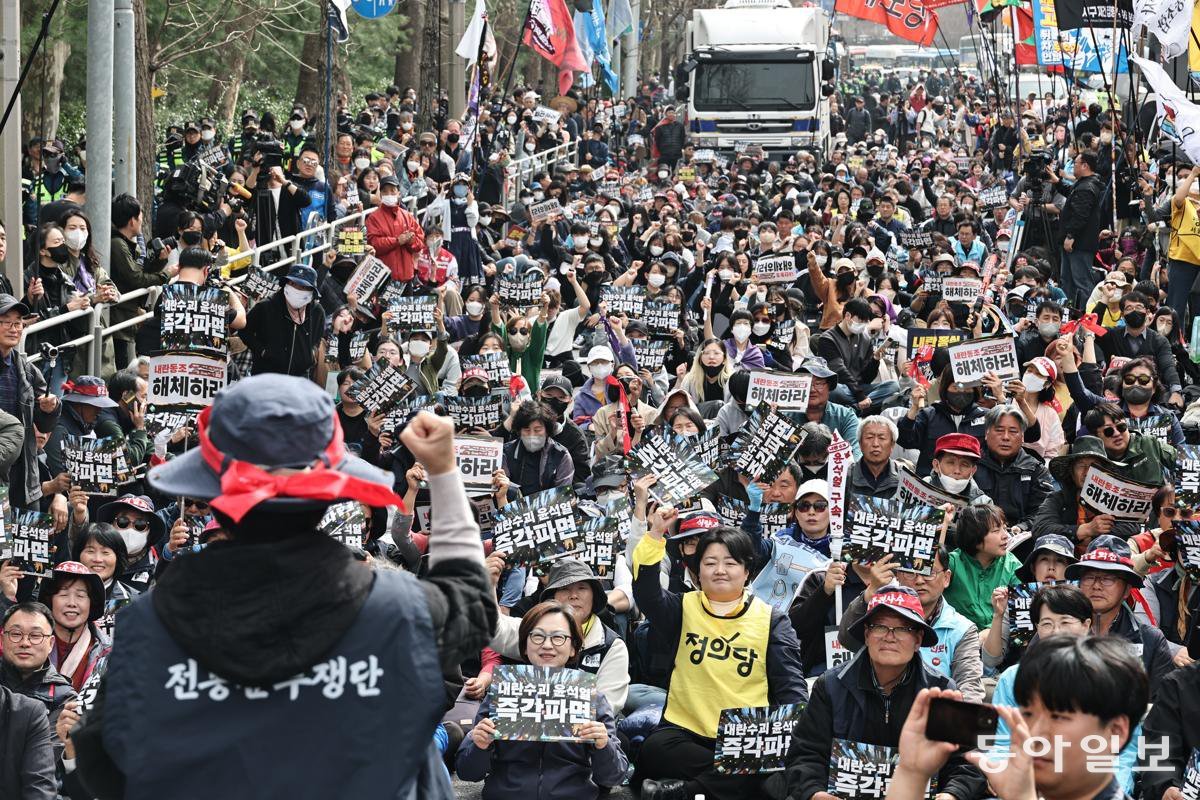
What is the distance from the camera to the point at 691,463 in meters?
8.55

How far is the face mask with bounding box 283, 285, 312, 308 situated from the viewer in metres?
12.1

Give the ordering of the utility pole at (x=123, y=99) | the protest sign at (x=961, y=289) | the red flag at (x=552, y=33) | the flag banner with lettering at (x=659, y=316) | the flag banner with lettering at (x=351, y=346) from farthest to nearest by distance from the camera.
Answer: the red flag at (x=552, y=33)
the protest sign at (x=961, y=289)
the utility pole at (x=123, y=99)
the flag banner with lettering at (x=659, y=316)
the flag banner with lettering at (x=351, y=346)

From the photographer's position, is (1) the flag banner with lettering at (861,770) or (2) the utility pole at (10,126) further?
(2) the utility pole at (10,126)

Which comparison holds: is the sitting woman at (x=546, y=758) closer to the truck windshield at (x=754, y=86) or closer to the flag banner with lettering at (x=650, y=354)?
the flag banner with lettering at (x=650, y=354)

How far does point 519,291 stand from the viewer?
15375mm

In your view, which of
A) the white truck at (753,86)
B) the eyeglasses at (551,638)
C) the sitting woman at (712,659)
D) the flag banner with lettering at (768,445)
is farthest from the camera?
the white truck at (753,86)

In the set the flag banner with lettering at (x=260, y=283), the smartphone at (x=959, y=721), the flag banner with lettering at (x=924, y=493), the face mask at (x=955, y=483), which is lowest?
the face mask at (x=955, y=483)

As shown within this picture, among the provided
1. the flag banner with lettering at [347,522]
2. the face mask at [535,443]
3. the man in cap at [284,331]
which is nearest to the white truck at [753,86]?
the man in cap at [284,331]

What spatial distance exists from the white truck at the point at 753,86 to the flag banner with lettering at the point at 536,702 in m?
29.0

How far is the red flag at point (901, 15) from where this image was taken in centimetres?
3397

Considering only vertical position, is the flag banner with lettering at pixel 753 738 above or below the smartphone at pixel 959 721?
below

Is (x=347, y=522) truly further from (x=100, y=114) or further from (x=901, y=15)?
(x=901, y=15)

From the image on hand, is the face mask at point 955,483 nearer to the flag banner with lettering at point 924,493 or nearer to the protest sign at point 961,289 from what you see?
the flag banner with lettering at point 924,493

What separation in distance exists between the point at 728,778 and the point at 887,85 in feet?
207
